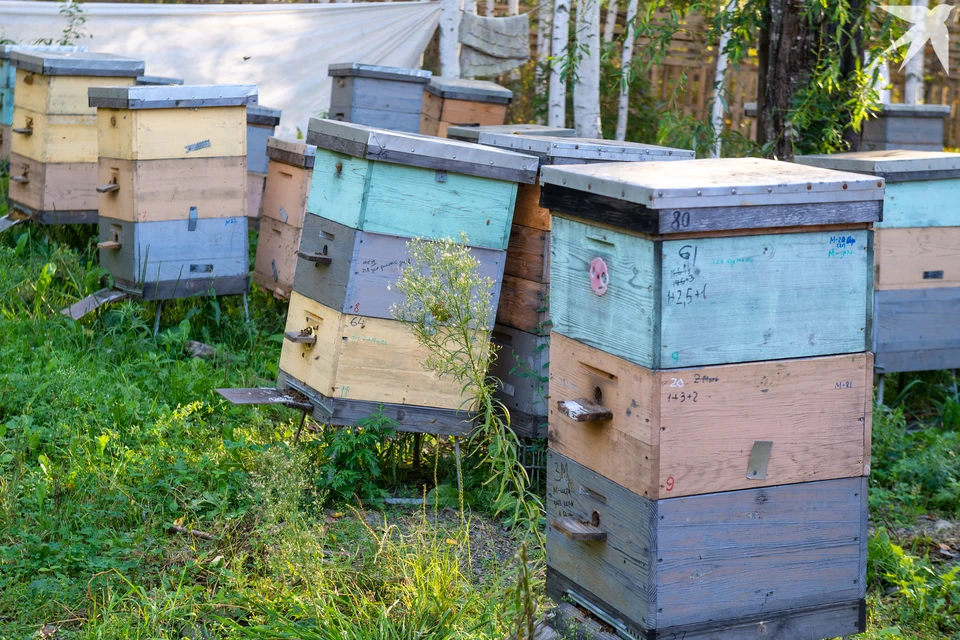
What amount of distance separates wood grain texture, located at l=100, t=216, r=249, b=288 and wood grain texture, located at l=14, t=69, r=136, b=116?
3.57ft

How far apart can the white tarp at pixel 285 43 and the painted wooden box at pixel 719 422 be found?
8.86 m

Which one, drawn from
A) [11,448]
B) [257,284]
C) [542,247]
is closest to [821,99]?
[542,247]

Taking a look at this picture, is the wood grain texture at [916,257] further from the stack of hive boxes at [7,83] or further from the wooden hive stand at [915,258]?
the stack of hive boxes at [7,83]

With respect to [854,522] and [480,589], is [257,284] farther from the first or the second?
[854,522]

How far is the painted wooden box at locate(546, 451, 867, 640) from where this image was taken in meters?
2.52

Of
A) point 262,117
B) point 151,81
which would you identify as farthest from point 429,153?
point 151,81

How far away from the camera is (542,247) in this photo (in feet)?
13.5

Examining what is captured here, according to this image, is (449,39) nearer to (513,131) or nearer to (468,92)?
(468,92)

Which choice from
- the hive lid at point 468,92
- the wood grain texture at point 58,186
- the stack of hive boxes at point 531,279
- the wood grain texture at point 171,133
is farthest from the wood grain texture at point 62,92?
the stack of hive boxes at point 531,279

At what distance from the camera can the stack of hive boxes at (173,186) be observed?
5598 mm

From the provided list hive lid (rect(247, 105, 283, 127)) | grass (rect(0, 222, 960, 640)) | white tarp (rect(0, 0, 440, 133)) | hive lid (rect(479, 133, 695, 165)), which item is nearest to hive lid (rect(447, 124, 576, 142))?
hive lid (rect(479, 133, 695, 165))

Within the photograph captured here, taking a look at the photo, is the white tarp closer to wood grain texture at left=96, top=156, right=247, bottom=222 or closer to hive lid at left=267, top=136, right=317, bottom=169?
hive lid at left=267, top=136, right=317, bottom=169

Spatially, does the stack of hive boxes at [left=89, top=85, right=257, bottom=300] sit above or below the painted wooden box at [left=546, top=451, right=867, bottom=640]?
above

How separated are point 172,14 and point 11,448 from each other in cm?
753
